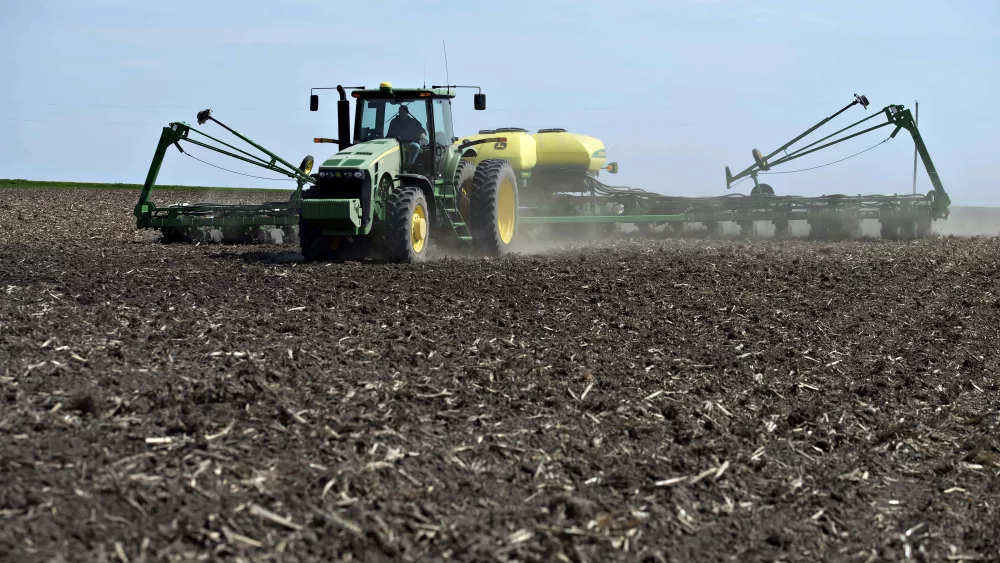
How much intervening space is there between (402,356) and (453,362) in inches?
14.8

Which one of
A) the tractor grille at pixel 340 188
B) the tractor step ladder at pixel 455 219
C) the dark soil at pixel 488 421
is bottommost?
the dark soil at pixel 488 421

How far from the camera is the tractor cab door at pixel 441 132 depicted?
1421 cm

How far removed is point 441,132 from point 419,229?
161 centimetres

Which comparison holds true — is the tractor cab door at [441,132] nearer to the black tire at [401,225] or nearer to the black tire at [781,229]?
the black tire at [401,225]

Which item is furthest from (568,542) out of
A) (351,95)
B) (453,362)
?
(351,95)

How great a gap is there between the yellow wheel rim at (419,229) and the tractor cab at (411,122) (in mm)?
705

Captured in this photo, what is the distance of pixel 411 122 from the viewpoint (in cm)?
1430

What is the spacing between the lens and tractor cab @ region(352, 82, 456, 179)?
1413 cm

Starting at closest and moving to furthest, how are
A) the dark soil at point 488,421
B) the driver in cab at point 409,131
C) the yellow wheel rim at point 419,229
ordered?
1. the dark soil at point 488,421
2. the yellow wheel rim at point 419,229
3. the driver in cab at point 409,131

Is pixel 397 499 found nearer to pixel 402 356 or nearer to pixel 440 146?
pixel 402 356

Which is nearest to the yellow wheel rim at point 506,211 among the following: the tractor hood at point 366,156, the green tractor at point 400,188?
the green tractor at point 400,188

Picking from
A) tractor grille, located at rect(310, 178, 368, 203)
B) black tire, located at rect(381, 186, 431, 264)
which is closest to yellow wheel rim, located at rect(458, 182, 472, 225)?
black tire, located at rect(381, 186, 431, 264)

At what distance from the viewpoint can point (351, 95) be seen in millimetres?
14336

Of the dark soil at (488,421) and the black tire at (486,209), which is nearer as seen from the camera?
the dark soil at (488,421)
